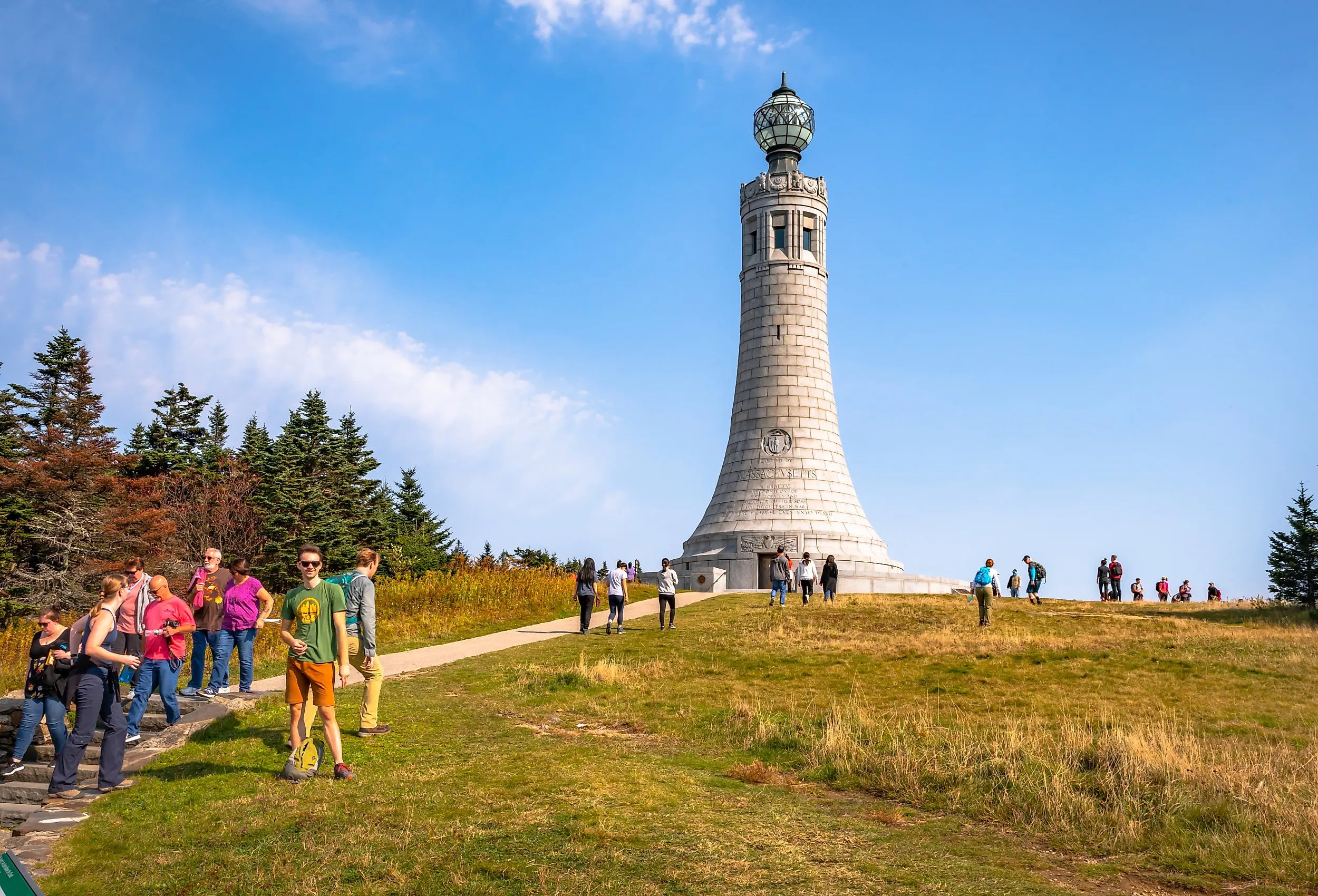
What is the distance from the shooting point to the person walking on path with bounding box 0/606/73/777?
994 cm

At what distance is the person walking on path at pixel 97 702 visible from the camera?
9523 mm

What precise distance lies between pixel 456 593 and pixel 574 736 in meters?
16.1

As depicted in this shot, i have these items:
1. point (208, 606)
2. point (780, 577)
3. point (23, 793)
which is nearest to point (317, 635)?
point (23, 793)

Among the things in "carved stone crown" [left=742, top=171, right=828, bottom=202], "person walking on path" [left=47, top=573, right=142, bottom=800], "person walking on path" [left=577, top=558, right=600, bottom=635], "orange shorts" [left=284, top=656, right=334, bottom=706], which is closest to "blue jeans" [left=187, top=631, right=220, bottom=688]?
"person walking on path" [left=47, top=573, right=142, bottom=800]

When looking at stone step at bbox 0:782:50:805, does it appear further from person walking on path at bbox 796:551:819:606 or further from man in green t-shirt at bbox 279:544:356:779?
person walking on path at bbox 796:551:819:606

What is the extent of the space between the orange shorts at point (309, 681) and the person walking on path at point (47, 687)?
7.68 feet

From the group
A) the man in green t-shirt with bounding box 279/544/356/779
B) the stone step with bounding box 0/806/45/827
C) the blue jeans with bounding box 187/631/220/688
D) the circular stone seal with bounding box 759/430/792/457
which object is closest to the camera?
the stone step with bounding box 0/806/45/827

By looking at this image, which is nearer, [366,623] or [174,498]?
Answer: [366,623]

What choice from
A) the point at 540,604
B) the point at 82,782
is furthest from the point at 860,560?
the point at 82,782

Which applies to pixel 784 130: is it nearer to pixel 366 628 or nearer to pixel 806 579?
pixel 806 579

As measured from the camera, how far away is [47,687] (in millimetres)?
10000

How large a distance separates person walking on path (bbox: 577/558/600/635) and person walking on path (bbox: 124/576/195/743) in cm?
1024

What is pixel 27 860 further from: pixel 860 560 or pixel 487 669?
→ pixel 860 560

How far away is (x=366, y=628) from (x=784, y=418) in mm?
35230
